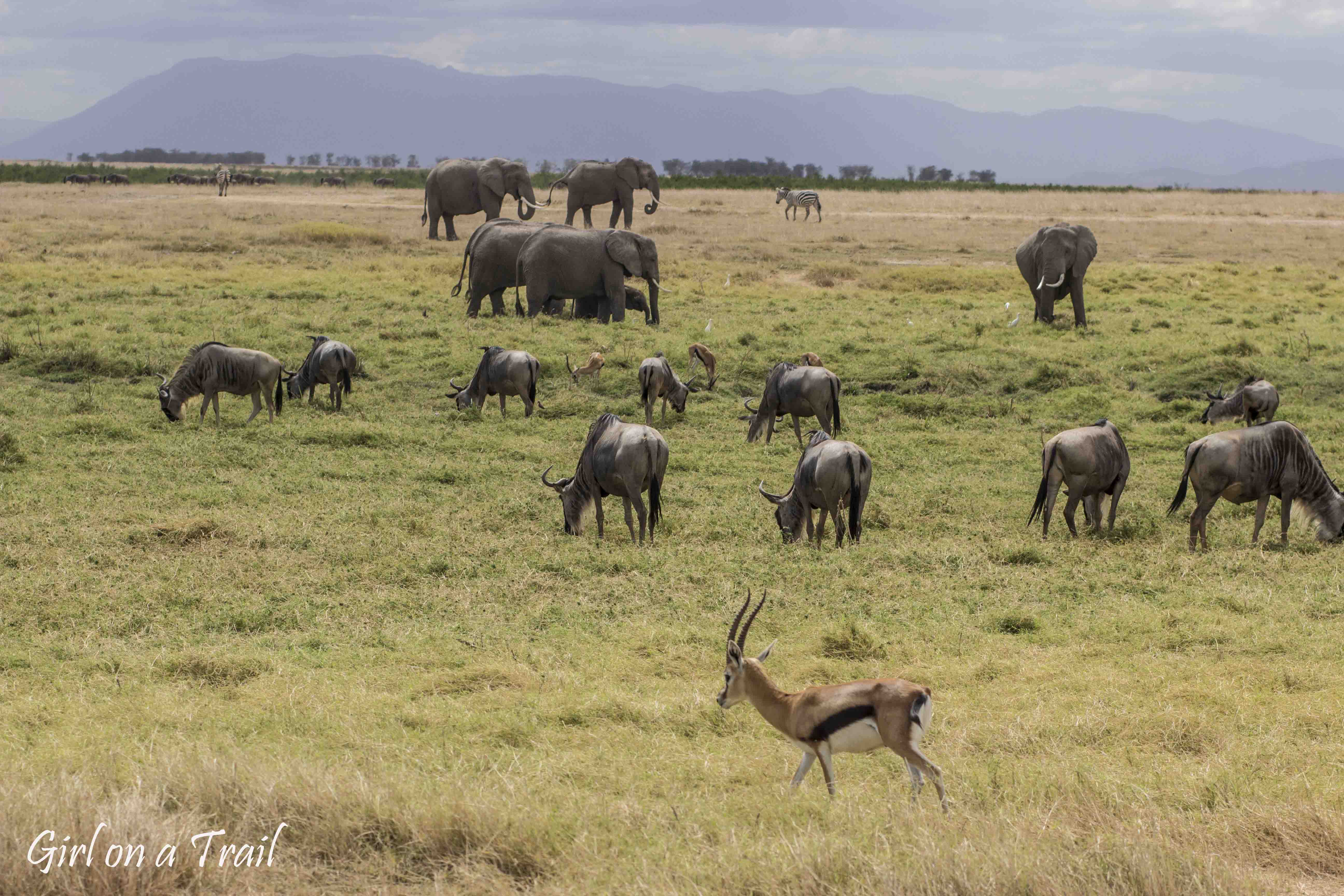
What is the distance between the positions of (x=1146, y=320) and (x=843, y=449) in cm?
1421

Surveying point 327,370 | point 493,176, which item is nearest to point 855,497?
point 327,370

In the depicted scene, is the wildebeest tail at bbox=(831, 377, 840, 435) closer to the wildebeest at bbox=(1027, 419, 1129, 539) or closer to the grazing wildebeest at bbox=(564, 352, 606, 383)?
the wildebeest at bbox=(1027, 419, 1129, 539)

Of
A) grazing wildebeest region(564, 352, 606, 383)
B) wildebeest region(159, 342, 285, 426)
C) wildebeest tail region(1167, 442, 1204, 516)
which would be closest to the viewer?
wildebeest tail region(1167, 442, 1204, 516)

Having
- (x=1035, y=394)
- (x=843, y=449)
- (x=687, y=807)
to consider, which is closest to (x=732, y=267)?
(x=1035, y=394)

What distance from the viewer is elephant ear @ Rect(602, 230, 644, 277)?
2328 centimetres

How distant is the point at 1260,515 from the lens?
38.1ft

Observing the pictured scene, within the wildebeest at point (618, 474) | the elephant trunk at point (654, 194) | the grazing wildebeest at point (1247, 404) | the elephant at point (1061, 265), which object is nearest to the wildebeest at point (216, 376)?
the wildebeest at point (618, 474)

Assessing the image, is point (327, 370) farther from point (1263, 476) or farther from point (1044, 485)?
point (1263, 476)

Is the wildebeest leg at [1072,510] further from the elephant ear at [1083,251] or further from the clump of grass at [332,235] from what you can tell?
the clump of grass at [332,235]

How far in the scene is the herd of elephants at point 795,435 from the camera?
5891 mm

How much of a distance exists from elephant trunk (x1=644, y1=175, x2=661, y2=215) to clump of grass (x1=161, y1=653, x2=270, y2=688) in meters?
29.6

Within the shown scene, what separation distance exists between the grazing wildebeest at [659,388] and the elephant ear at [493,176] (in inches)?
833

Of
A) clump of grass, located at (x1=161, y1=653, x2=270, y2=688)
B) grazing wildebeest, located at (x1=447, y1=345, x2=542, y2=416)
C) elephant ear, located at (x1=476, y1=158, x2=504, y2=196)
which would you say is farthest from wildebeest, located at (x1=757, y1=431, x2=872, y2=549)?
elephant ear, located at (x1=476, y1=158, x2=504, y2=196)

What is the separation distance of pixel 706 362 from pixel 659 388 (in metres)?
2.25
